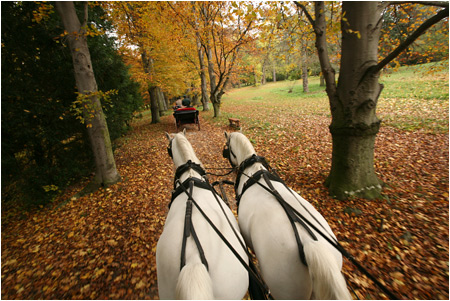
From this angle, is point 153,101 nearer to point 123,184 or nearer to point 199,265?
point 123,184

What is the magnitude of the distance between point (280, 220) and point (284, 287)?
560mm

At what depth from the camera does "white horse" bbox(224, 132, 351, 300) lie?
46.9 inches

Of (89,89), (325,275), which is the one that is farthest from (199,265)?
(89,89)

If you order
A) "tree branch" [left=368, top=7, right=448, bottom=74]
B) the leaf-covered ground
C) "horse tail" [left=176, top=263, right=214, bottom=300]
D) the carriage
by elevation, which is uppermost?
"tree branch" [left=368, top=7, right=448, bottom=74]

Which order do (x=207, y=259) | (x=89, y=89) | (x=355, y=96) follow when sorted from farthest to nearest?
(x=89, y=89) < (x=355, y=96) < (x=207, y=259)

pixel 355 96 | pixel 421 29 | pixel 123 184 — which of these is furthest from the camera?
pixel 123 184

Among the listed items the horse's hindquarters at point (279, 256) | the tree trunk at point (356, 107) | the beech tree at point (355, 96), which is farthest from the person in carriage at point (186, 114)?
the horse's hindquarters at point (279, 256)

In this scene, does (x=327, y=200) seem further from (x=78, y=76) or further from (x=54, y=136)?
(x=54, y=136)

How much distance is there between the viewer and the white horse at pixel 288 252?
1.19 metres

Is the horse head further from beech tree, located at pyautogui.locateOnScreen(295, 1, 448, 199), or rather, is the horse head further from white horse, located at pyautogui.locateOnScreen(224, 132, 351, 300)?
beech tree, located at pyautogui.locateOnScreen(295, 1, 448, 199)

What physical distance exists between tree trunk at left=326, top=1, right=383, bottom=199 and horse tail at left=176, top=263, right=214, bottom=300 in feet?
11.0

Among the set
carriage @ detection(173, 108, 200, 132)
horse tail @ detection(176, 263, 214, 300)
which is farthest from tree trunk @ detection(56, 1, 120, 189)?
carriage @ detection(173, 108, 200, 132)

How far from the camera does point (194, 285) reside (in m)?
1.15

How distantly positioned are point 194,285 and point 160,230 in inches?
104
